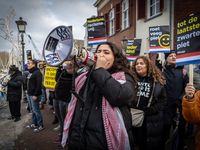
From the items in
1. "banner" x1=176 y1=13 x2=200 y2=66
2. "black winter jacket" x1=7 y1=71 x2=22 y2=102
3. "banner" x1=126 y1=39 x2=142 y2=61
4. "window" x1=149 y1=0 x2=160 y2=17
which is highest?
"window" x1=149 y1=0 x2=160 y2=17

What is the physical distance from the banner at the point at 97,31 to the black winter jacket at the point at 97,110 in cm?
379

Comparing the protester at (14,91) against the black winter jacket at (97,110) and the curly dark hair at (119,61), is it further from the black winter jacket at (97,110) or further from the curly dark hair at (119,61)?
the curly dark hair at (119,61)

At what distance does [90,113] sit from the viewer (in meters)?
1.31

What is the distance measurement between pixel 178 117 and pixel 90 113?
217 cm

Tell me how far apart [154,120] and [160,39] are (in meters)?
3.36

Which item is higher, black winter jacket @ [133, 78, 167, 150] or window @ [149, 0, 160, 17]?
window @ [149, 0, 160, 17]

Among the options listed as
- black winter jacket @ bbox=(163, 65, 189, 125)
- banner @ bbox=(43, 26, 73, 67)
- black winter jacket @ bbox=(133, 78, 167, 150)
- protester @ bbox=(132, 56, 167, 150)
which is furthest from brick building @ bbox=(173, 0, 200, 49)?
banner @ bbox=(43, 26, 73, 67)

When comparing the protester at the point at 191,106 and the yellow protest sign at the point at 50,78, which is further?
the yellow protest sign at the point at 50,78

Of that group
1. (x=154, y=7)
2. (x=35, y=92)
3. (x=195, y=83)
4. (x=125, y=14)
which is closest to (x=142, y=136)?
(x=195, y=83)

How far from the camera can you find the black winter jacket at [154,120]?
2.17 metres

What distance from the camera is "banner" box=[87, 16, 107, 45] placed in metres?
4.94

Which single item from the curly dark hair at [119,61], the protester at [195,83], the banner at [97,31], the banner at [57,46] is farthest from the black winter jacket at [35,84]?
the protester at [195,83]

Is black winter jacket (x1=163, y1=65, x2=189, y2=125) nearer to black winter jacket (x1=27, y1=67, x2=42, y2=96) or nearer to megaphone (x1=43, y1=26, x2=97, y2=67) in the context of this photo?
megaphone (x1=43, y1=26, x2=97, y2=67)

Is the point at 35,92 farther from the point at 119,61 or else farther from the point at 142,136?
the point at 119,61
